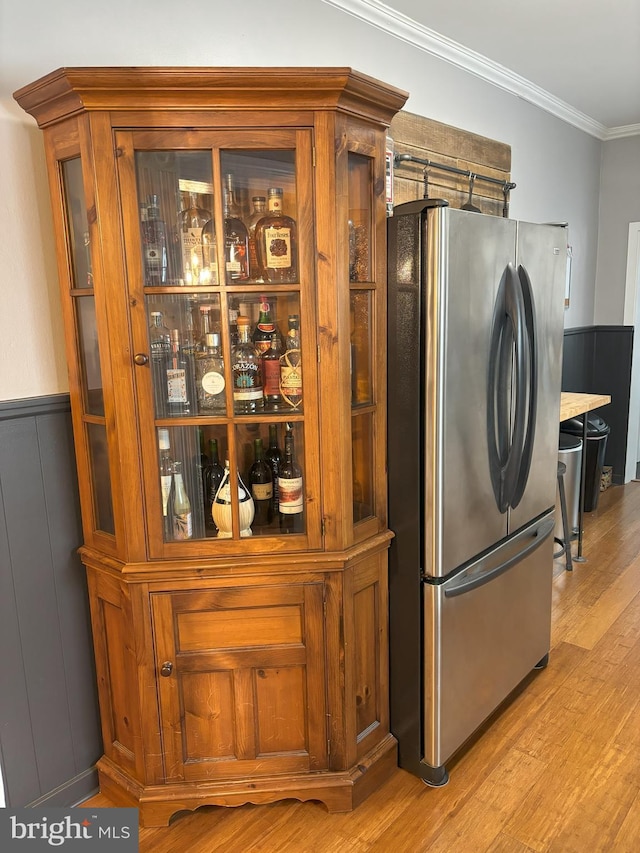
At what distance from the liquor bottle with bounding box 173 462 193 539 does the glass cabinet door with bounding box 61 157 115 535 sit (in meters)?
0.19

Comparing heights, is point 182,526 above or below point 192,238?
below

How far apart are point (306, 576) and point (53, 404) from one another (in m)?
0.88

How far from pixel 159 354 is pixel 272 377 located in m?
0.31

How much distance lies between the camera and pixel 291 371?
180 cm

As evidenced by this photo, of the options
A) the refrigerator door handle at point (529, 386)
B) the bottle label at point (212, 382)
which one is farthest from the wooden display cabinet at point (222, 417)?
the refrigerator door handle at point (529, 386)

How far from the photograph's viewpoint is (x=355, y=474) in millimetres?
1944

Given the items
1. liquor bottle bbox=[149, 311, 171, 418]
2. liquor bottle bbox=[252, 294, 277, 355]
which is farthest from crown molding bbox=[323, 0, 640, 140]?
liquor bottle bbox=[149, 311, 171, 418]

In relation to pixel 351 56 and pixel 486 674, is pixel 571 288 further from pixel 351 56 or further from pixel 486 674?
pixel 486 674

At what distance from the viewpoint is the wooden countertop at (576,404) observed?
345 centimetres

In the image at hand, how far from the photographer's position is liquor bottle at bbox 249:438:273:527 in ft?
6.16

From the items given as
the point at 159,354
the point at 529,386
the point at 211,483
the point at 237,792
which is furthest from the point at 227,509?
the point at 529,386

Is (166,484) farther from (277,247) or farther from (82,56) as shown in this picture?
(82,56)

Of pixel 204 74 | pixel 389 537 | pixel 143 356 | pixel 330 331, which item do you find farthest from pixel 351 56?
pixel 389 537

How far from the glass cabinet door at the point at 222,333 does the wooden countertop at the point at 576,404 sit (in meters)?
1.99
